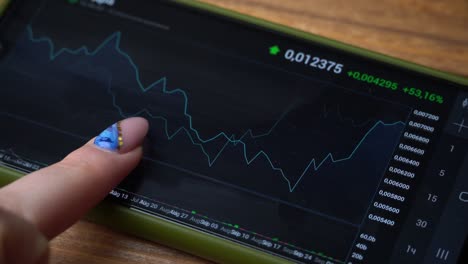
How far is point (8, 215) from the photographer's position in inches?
20.0

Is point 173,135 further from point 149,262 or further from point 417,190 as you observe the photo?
point 417,190

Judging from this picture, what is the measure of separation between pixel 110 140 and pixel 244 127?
14cm

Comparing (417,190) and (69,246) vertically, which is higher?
(417,190)

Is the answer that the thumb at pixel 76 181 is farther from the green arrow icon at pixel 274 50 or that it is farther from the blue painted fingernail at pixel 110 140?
the green arrow icon at pixel 274 50

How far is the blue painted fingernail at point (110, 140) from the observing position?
24.4 inches

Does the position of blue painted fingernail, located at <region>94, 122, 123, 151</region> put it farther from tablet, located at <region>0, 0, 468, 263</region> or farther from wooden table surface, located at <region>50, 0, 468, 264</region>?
wooden table surface, located at <region>50, 0, 468, 264</region>

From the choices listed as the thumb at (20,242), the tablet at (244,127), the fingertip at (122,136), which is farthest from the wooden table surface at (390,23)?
the thumb at (20,242)

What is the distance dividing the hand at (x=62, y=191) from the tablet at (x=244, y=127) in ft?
0.07

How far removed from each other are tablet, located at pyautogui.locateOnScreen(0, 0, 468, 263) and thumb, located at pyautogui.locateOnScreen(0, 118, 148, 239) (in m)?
0.02

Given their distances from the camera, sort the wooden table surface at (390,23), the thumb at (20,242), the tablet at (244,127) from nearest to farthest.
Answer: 1. the thumb at (20,242)
2. the tablet at (244,127)
3. the wooden table surface at (390,23)

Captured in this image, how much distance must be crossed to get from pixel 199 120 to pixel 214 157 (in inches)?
1.8

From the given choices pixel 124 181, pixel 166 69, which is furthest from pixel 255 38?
pixel 124 181

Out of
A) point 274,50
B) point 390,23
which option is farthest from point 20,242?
point 390,23

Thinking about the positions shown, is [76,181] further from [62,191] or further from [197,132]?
[197,132]
